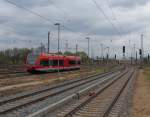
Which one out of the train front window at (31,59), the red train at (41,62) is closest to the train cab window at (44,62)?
the red train at (41,62)

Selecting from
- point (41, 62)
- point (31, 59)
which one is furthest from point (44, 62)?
point (31, 59)

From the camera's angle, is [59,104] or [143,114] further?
[59,104]

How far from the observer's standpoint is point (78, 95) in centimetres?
2253

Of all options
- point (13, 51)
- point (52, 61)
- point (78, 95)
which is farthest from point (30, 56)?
point (13, 51)

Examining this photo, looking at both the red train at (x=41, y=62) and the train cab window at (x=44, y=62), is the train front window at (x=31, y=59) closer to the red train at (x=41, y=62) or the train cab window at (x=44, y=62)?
the red train at (x=41, y=62)

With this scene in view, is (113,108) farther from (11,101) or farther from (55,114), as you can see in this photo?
(11,101)

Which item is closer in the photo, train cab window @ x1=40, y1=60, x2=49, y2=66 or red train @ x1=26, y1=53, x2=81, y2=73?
red train @ x1=26, y1=53, x2=81, y2=73

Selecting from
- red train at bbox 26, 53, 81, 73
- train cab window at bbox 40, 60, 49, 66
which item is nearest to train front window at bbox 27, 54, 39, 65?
red train at bbox 26, 53, 81, 73

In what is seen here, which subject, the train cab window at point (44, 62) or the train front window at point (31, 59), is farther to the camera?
the train cab window at point (44, 62)

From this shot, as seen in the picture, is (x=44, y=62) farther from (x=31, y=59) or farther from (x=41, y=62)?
(x=31, y=59)

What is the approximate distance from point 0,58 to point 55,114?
102123mm

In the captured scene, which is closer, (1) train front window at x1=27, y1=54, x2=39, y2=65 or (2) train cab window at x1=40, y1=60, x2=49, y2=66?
(1) train front window at x1=27, y1=54, x2=39, y2=65

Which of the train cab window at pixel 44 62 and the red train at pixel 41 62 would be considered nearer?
the red train at pixel 41 62

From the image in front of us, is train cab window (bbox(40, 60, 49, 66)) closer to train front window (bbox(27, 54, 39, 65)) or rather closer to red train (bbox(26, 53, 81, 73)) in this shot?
red train (bbox(26, 53, 81, 73))
